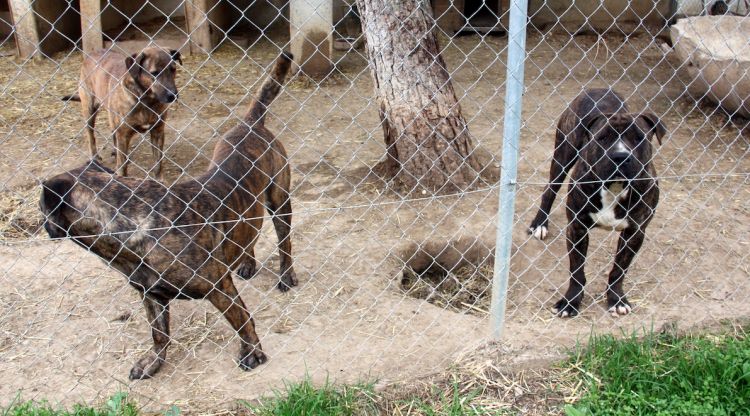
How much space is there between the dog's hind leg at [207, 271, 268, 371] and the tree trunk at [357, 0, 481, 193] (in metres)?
1.93

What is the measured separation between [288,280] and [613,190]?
82.2 inches

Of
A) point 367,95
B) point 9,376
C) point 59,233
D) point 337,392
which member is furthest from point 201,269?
point 367,95

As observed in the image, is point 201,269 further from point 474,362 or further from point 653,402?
point 653,402

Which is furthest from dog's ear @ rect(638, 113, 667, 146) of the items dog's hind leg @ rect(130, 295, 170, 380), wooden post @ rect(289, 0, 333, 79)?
wooden post @ rect(289, 0, 333, 79)

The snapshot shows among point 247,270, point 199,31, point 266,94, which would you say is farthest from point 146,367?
point 199,31

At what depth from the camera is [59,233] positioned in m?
3.14

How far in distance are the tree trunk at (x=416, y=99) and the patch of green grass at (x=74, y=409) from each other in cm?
262

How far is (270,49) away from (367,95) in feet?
7.63

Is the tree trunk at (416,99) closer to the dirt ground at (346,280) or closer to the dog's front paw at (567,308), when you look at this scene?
the dirt ground at (346,280)

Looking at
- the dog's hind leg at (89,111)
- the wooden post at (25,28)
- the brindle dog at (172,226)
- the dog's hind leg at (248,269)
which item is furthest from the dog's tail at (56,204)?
the wooden post at (25,28)

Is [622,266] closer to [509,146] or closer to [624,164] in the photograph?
[624,164]

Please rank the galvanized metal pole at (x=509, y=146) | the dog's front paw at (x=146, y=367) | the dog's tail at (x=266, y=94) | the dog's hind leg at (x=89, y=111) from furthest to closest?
the dog's hind leg at (x=89, y=111) → the dog's tail at (x=266, y=94) → the dog's front paw at (x=146, y=367) → the galvanized metal pole at (x=509, y=146)

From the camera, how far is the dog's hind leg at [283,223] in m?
4.39

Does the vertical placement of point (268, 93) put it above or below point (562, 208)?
above
